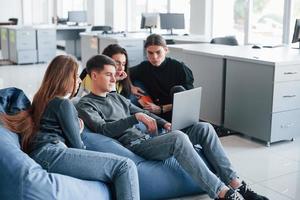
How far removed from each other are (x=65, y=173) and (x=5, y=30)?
842 centimetres

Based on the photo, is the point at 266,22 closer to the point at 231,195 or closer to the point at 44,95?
the point at 231,195

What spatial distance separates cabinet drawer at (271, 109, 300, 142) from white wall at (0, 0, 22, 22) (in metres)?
12.4

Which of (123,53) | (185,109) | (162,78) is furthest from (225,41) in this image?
(185,109)

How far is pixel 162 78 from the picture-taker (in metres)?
3.55

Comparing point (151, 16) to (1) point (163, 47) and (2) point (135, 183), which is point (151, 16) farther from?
(2) point (135, 183)

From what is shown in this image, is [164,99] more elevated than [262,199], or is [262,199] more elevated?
[164,99]

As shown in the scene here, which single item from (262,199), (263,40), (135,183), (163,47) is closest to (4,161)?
(135,183)

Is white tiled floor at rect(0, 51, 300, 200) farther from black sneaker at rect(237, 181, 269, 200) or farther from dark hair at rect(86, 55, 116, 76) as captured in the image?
dark hair at rect(86, 55, 116, 76)

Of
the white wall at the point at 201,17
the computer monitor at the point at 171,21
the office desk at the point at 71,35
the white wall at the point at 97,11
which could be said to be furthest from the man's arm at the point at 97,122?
the white wall at the point at 97,11

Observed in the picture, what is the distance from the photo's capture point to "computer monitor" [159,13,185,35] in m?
7.51

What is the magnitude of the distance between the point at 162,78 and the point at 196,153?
123 centimetres

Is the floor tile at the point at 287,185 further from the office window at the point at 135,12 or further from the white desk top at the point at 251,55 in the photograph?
the office window at the point at 135,12

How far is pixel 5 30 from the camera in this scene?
32.3ft

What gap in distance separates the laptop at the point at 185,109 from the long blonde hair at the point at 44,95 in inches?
26.8
